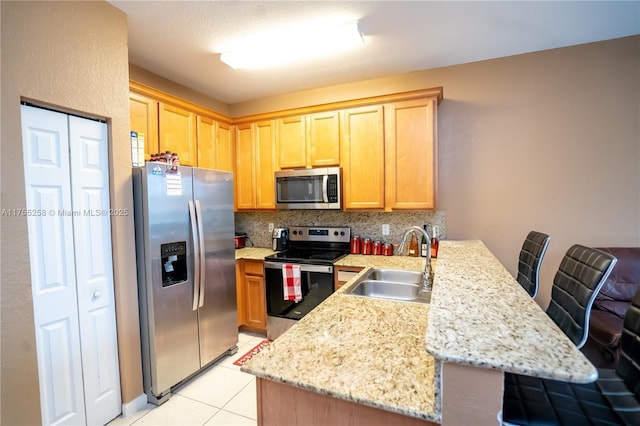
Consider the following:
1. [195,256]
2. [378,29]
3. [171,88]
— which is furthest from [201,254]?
[378,29]

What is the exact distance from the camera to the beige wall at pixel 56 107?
1404mm

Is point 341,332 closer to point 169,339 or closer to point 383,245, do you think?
point 169,339

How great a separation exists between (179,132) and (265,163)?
0.91 meters

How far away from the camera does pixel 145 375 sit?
206 cm

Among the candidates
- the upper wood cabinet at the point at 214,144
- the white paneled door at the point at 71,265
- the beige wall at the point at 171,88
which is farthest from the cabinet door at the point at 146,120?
the white paneled door at the point at 71,265

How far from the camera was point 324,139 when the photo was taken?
2.99m

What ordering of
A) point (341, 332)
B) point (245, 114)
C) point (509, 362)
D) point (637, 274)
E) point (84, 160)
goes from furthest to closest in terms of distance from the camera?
point (245, 114), point (637, 274), point (84, 160), point (341, 332), point (509, 362)

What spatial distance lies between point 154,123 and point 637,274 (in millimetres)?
4081

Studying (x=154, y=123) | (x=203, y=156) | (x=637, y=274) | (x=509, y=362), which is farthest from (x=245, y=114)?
(x=637, y=274)

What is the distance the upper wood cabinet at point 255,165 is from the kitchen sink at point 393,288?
1655 mm

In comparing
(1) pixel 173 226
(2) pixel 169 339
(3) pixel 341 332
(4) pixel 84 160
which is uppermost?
(4) pixel 84 160

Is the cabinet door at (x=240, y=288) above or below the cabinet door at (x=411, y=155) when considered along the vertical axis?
below

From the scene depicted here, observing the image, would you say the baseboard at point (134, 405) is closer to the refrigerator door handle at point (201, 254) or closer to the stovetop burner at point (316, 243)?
the refrigerator door handle at point (201, 254)

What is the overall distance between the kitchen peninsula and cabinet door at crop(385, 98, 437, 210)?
4.62 ft
